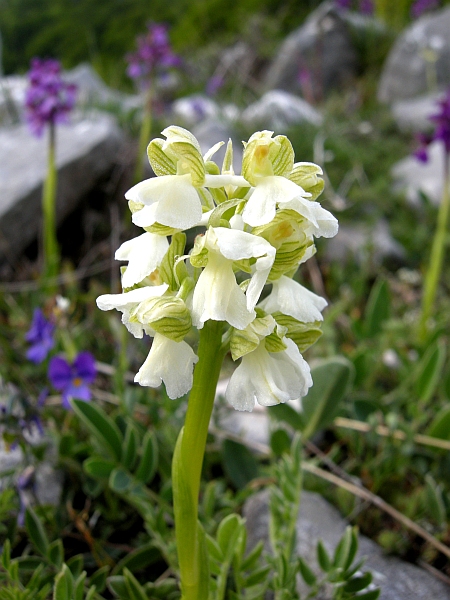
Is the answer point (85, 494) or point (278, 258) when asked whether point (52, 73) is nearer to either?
point (85, 494)

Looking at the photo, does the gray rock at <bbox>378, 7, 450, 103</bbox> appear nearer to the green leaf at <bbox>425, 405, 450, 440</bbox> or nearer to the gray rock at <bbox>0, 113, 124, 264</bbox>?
the gray rock at <bbox>0, 113, 124, 264</bbox>

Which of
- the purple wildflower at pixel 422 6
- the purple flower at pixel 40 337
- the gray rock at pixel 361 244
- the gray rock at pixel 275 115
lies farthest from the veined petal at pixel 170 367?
the purple wildflower at pixel 422 6

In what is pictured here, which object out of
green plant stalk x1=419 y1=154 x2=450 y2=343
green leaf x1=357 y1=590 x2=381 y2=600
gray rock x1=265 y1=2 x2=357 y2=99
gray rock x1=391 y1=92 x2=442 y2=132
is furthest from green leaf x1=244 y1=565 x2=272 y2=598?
gray rock x1=265 y1=2 x2=357 y2=99

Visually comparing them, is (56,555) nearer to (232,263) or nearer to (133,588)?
(133,588)

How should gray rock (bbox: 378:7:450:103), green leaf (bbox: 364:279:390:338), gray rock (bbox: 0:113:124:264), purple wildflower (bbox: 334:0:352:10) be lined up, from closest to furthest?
green leaf (bbox: 364:279:390:338) → gray rock (bbox: 0:113:124:264) → purple wildflower (bbox: 334:0:352:10) → gray rock (bbox: 378:7:450:103)

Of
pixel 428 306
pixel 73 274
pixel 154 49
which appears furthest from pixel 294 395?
pixel 154 49

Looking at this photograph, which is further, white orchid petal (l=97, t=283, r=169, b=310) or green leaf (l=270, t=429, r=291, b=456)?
green leaf (l=270, t=429, r=291, b=456)

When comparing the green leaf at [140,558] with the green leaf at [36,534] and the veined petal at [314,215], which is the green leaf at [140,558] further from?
the veined petal at [314,215]

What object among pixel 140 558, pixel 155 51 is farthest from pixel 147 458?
pixel 155 51
